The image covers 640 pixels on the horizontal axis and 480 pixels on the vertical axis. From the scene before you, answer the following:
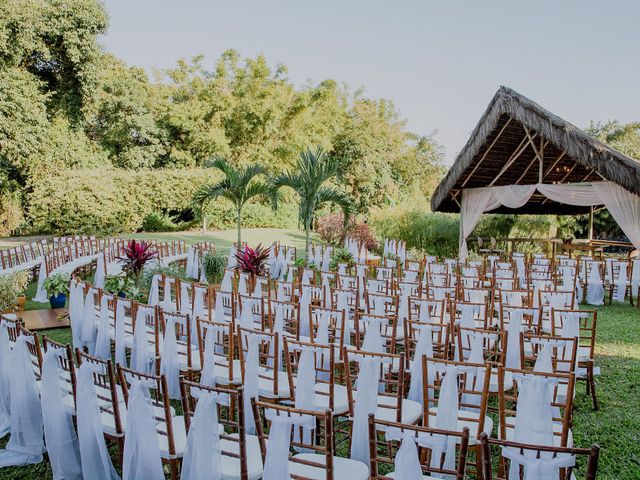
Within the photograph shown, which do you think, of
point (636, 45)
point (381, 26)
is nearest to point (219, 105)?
point (381, 26)

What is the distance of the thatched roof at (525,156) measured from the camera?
34.3ft

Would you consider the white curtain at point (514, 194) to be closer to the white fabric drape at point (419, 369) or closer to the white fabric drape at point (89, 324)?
the white fabric drape at point (419, 369)

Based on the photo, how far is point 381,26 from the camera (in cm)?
2189

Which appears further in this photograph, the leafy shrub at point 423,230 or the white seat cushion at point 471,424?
the leafy shrub at point 423,230

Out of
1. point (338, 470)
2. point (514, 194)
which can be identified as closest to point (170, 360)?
point (338, 470)

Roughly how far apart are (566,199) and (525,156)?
96.0 inches

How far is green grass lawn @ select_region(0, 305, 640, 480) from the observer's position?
3576 mm

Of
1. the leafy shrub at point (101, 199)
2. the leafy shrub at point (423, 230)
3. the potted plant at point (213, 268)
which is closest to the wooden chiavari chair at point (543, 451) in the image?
the potted plant at point (213, 268)

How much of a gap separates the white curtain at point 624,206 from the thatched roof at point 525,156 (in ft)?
1.35

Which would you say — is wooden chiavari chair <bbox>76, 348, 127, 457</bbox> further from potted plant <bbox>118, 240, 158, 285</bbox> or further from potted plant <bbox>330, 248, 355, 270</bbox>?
potted plant <bbox>330, 248, 355, 270</bbox>

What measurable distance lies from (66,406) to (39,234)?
18258mm

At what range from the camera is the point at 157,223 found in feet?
73.7

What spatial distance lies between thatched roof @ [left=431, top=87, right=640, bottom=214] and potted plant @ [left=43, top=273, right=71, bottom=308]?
979 centimetres

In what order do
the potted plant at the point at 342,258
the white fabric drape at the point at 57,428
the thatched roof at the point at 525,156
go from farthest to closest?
the potted plant at the point at 342,258, the thatched roof at the point at 525,156, the white fabric drape at the point at 57,428
